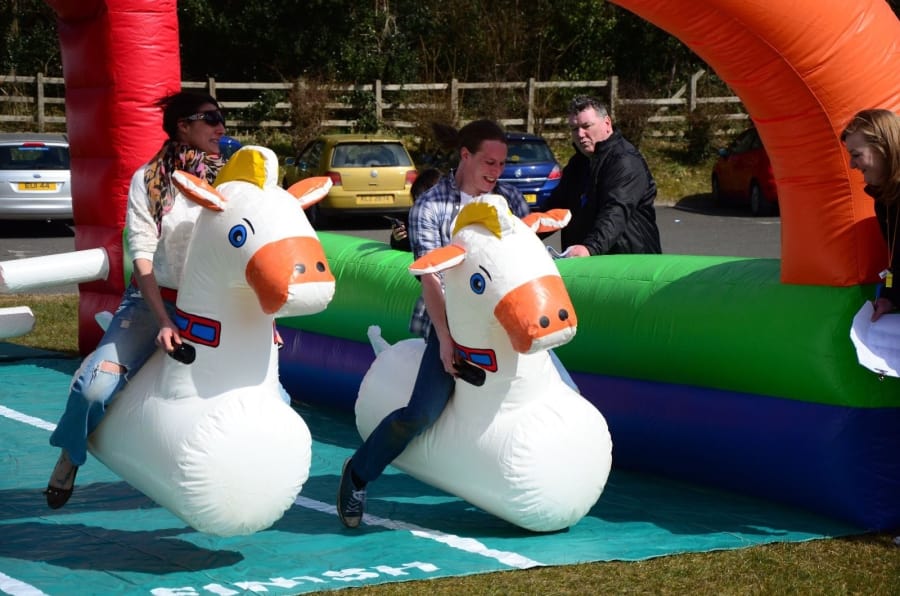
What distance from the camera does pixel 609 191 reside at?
23.3 ft

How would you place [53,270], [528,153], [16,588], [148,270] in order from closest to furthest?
[16,588] → [148,270] → [53,270] → [528,153]

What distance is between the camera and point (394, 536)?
5.71 meters

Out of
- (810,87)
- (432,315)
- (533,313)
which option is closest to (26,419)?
(432,315)

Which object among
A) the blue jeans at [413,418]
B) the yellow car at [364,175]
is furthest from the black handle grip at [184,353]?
the yellow car at [364,175]

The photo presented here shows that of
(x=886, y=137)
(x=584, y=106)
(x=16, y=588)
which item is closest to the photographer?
(x=16, y=588)

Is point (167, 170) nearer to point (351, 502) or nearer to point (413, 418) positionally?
point (413, 418)

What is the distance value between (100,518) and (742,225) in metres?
16.2

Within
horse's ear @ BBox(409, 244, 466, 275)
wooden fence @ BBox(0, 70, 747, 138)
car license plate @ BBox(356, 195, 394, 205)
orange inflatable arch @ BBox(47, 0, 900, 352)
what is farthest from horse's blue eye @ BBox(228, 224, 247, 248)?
wooden fence @ BBox(0, 70, 747, 138)

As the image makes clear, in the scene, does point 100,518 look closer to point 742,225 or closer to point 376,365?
point 376,365

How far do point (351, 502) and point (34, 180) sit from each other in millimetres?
13942

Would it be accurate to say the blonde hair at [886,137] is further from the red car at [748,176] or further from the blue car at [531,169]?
the red car at [748,176]

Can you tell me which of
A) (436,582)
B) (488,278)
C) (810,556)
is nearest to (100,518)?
(436,582)

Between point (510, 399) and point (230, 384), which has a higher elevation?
point (230, 384)

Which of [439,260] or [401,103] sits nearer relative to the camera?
[439,260]
